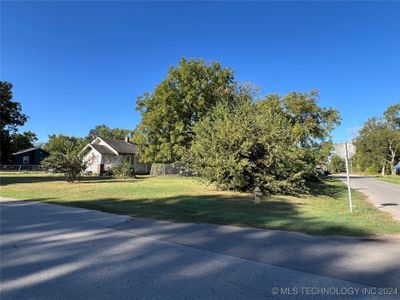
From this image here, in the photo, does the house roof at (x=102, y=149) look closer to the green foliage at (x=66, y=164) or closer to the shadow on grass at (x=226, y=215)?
the green foliage at (x=66, y=164)

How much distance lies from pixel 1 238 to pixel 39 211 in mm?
3798

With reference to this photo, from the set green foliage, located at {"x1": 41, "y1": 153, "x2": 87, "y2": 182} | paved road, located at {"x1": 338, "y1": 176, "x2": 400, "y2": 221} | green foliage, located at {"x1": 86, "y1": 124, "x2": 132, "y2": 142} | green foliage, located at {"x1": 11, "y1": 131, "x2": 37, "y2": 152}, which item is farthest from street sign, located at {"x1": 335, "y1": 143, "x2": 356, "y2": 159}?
green foliage, located at {"x1": 86, "y1": 124, "x2": 132, "y2": 142}

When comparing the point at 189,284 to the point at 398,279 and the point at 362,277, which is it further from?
the point at 398,279

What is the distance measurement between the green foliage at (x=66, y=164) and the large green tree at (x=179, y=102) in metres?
14.7

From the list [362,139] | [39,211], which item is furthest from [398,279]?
[362,139]

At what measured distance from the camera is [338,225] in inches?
346

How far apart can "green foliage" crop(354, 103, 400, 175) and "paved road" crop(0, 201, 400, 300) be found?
7038 centimetres

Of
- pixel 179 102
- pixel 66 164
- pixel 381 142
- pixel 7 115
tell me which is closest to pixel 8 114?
pixel 7 115

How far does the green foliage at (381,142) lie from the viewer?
2697 inches

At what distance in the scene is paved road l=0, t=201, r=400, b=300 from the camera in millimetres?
4141

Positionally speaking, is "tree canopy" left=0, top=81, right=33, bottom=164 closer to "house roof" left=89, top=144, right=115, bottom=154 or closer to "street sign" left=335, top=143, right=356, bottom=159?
"house roof" left=89, top=144, right=115, bottom=154

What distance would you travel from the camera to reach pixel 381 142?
226 ft

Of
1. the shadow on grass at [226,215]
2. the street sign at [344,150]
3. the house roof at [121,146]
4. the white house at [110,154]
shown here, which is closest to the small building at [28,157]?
the house roof at [121,146]

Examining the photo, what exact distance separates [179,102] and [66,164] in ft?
61.0
